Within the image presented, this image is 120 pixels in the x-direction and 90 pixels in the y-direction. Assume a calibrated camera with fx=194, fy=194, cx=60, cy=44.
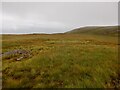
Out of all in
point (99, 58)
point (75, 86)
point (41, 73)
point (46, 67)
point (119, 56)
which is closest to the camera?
point (75, 86)

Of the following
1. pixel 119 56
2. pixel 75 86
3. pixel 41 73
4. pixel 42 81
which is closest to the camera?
pixel 75 86

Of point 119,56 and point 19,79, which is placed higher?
point 119,56

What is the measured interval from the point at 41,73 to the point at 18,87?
9.37 feet

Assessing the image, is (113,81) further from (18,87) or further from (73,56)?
(18,87)

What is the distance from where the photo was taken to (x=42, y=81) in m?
18.6

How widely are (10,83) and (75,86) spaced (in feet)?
21.0

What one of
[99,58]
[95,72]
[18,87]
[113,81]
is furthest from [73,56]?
[18,87]

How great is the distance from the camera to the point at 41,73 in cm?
1989

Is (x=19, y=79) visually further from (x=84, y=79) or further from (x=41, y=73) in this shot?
(x=84, y=79)

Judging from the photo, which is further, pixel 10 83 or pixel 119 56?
pixel 119 56

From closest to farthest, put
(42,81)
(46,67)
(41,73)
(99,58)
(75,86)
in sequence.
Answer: (75,86), (42,81), (41,73), (46,67), (99,58)

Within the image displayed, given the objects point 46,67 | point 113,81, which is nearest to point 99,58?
point 113,81

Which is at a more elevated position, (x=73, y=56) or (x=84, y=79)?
(x=73, y=56)

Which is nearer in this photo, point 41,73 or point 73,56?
point 41,73
